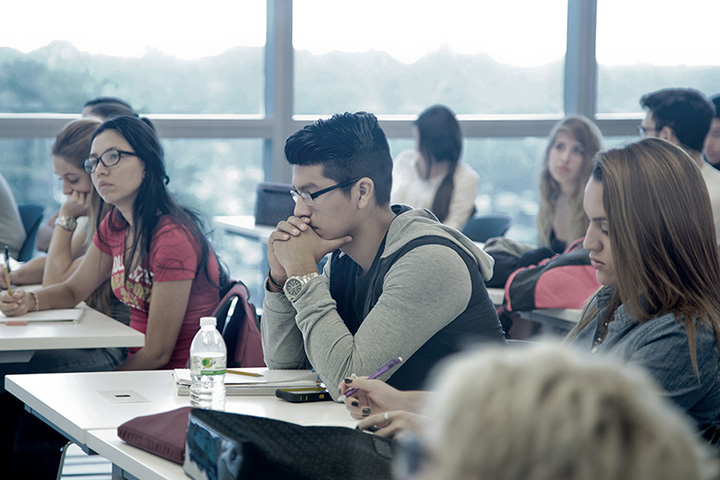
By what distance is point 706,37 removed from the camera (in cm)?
684

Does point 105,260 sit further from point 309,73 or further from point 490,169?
point 490,169

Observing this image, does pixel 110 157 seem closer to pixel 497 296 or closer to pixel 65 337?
pixel 65 337

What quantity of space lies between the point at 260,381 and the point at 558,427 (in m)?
1.46

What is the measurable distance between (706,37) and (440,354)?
594cm

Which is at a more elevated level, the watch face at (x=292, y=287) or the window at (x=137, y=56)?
the window at (x=137, y=56)

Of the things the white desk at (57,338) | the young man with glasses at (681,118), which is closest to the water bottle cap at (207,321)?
the white desk at (57,338)

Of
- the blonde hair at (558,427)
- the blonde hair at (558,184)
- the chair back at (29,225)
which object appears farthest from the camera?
the chair back at (29,225)

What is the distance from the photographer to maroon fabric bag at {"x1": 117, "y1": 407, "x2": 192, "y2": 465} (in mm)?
1441

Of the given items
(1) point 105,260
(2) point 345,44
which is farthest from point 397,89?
(1) point 105,260

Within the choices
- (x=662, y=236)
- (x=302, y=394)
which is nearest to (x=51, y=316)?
(x=302, y=394)

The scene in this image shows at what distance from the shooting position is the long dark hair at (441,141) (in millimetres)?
5355

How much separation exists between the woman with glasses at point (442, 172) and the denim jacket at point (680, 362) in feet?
12.1

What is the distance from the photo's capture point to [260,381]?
195 centimetres

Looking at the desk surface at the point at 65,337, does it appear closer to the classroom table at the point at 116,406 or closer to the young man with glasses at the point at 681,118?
the classroom table at the point at 116,406
